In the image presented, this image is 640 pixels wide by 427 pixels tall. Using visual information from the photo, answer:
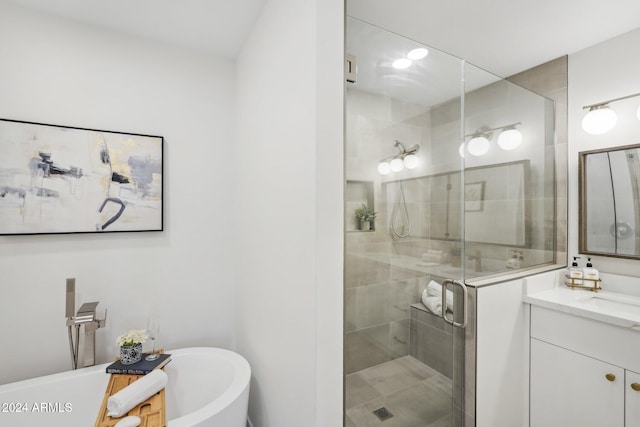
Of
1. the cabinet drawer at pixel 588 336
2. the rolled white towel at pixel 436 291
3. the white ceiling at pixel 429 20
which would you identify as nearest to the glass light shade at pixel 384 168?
the rolled white towel at pixel 436 291

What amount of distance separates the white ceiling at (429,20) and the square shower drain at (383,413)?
2089 millimetres

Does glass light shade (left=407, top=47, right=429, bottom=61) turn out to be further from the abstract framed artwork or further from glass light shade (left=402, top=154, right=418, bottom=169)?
the abstract framed artwork

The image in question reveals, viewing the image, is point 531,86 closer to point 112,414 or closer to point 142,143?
point 142,143

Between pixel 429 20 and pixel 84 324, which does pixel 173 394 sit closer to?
pixel 84 324

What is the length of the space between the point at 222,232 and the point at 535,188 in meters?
2.36

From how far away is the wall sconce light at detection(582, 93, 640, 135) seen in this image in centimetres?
186

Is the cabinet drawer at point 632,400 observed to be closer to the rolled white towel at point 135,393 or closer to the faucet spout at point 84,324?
the rolled white towel at point 135,393

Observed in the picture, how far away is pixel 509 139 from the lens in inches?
78.1

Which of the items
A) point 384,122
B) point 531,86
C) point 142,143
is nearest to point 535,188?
point 531,86

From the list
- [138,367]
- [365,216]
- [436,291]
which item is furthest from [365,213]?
[138,367]

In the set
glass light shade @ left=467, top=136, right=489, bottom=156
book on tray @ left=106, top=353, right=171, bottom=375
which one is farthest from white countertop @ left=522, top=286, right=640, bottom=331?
book on tray @ left=106, top=353, right=171, bottom=375

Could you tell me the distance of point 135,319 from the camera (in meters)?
1.79

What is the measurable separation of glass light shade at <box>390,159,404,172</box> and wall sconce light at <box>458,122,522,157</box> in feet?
1.55

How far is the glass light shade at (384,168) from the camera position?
4.59 ft
